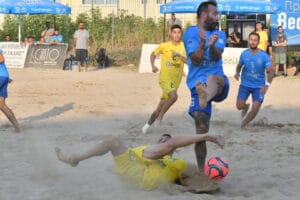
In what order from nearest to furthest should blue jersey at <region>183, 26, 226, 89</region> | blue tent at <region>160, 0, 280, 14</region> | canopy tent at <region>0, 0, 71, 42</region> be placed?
blue jersey at <region>183, 26, 226, 89</region> → blue tent at <region>160, 0, 280, 14</region> → canopy tent at <region>0, 0, 71, 42</region>

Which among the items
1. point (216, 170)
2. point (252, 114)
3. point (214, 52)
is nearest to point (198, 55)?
point (214, 52)

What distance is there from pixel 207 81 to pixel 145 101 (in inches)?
321

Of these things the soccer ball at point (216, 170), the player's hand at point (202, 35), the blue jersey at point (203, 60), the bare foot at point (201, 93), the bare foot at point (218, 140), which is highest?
the player's hand at point (202, 35)

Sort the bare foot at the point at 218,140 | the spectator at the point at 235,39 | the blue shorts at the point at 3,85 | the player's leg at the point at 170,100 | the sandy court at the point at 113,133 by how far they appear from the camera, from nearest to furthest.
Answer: the bare foot at the point at 218,140 < the sandy court at the point at 113,133 < the blue shorts at the point at 3,85 < the player's leg at the point at 170,100 < the spectator at the point at 235,39

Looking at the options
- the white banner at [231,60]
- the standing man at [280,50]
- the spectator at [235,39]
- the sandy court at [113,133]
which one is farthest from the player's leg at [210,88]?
the spectator at [235,39]

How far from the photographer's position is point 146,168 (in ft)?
20.6

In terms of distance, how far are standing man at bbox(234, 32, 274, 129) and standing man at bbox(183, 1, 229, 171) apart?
3994 mm

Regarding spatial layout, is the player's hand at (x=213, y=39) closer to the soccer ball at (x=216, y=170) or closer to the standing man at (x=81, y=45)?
the soccer ball at (x=216, y=170)

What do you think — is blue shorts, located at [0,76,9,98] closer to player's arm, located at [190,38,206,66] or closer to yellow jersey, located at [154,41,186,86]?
yellow jersey, located at [154,41,186,86]

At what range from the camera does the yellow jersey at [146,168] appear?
626 cm

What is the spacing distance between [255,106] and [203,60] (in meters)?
4.24

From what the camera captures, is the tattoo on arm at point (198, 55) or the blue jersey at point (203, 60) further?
the blue jersey at point (203, 60)

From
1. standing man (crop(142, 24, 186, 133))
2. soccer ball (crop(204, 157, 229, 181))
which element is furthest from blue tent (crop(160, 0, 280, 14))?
soccer ball (crop(204, 157, 229, 181))

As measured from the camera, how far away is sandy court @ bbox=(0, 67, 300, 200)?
6.43 m
